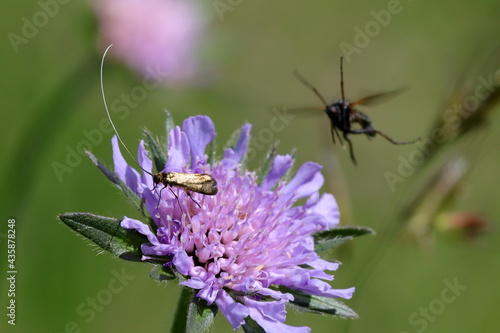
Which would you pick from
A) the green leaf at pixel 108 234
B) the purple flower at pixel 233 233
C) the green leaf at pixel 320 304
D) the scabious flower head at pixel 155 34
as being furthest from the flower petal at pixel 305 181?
the scabious flower head at pixel 155 34

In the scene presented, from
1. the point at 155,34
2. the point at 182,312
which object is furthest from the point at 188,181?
the point at 155,34

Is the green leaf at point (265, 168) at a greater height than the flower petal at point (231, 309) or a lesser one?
greater

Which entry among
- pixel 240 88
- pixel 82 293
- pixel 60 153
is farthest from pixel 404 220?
pixel 240 88

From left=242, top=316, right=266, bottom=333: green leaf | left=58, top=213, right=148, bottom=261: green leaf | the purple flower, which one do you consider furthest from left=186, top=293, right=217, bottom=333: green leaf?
left=58, top=213, right=148, bottom=261: green leaf

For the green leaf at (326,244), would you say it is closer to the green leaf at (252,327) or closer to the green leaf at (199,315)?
A: the green leaf at (252,327)

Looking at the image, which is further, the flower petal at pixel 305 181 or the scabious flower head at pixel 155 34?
the scabious flower head at pixel 155 34

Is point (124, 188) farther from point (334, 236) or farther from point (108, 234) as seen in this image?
point (334, 236)

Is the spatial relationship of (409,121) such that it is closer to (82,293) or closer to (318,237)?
(82,293)
